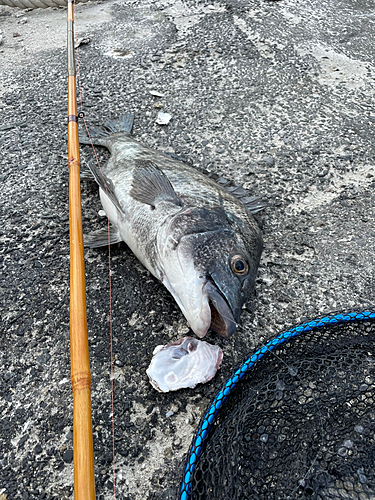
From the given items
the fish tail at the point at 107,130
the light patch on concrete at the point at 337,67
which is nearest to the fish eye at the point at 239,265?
the fish tail at the point at 107,130

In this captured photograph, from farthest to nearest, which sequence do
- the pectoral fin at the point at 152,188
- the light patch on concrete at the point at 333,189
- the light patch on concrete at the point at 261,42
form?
the light patch on concrete at the point at 261,42, the light patch on concrete at the point at 333,189, the pectoral fin at the point at 152,188

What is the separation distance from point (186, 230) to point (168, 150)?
177 centimetres

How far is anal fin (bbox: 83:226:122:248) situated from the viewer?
305 centimetres

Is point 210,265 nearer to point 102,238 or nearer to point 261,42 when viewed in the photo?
point 102,238

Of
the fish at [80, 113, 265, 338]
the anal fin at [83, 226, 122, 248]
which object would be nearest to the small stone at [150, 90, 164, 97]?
the fish at [80, 113, 265, 338]

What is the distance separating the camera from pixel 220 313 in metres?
2.20

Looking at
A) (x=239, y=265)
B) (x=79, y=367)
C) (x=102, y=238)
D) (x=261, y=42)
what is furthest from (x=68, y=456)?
(x=261, y=42)

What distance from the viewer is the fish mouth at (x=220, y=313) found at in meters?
2.20

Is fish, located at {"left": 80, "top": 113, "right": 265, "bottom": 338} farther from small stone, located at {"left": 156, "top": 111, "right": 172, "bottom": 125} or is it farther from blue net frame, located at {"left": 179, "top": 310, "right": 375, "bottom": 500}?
small stone, located at {"left": 156, "top": 111, "right": 172, "bottom": 125}

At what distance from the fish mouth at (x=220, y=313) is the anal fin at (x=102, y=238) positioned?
42.1 inches

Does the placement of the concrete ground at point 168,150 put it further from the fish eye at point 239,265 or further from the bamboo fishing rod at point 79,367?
the bamboo fishing rod at point 79,367

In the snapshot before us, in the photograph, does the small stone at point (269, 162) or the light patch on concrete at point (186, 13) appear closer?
the small stone at point (269, 162)

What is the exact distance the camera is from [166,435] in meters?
2.19

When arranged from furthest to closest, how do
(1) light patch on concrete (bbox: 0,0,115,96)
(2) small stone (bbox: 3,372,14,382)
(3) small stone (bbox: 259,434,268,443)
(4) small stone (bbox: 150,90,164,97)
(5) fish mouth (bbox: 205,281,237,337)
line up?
(1) light patch on concrete (bbox: 0,0,115,96) → (4) small stone (bbox: 150,90,164,97) → (2) small stone (bbox: 3,372,14,382) → (5) fish mouth (bbox: 205,281,237,337) → (3) small stone (bbox: 259,434,268,443)
